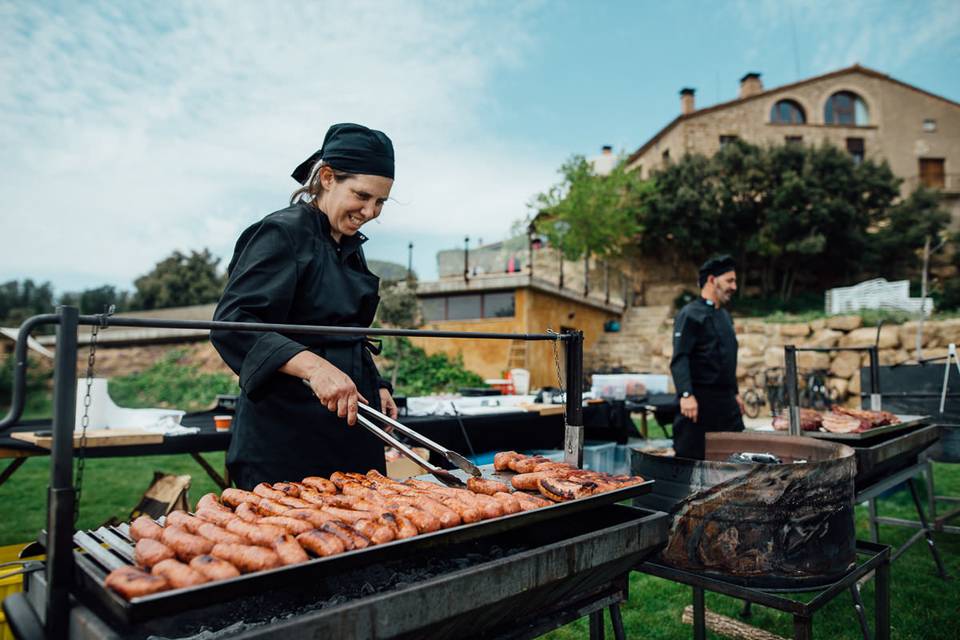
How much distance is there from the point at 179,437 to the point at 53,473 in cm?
363

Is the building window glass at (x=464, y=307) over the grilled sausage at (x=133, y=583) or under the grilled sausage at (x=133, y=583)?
over

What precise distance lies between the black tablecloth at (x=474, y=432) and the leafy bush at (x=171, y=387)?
38.4 ft

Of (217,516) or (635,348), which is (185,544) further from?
(635,348)

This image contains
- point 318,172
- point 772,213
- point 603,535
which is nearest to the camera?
point 603,535

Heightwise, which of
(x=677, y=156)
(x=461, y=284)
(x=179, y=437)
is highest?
(x=677, y=156)

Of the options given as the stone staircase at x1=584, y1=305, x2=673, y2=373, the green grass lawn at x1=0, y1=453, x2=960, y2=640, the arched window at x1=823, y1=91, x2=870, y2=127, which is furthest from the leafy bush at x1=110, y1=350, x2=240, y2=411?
the arched window at x1=823, y1=91, x2=870, y2=127

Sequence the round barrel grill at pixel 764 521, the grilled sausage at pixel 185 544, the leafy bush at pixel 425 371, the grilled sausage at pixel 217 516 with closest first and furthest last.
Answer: the grilled sausage at pixel 185 544
the grilled sausage at pixel 217 516
the round barrel grill at pixel 764 521
the leafy bush at pixel 425 371

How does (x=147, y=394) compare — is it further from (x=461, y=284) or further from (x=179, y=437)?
(x=179, y=437)

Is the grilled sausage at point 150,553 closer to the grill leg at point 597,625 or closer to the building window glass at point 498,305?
the grill leg at point 597,625

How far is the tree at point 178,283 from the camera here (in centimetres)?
3142

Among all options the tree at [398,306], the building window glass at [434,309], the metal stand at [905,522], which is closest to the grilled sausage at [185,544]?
the metal stand at [905,522]

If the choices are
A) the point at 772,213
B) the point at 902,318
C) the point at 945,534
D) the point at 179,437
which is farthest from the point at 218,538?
the point at 772,213

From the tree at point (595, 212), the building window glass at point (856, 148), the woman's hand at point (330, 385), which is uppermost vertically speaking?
the building window glass at point (856, 148)

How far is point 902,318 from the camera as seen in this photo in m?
17.0
